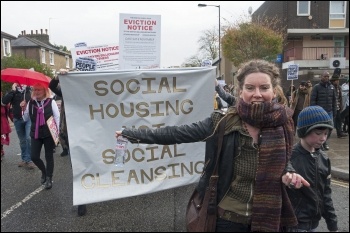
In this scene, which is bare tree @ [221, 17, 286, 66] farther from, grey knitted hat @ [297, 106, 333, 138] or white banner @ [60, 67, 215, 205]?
grey knitted hat @ [297, 106, 333, 138]

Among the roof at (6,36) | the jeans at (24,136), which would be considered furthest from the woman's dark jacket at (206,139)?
the jeans at (24,136)

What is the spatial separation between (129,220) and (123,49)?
274 centimetres

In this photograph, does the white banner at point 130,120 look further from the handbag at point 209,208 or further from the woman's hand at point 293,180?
the woman's hand at point 293,180

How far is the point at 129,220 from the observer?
3641 mm

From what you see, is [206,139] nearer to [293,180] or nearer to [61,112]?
[293,180]

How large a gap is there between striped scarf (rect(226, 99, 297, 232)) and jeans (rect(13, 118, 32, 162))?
4.47 m

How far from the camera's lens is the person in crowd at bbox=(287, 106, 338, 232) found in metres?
2.27

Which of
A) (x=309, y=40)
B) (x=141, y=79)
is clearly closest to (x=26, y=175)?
(x=141, y=79)

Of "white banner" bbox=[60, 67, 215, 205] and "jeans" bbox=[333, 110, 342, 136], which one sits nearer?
"white banner" bbox=[60, 67, 215, 205]

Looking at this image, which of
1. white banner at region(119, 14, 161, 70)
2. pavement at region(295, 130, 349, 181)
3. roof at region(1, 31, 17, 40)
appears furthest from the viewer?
pavement at region(295, 130, 349, 181)

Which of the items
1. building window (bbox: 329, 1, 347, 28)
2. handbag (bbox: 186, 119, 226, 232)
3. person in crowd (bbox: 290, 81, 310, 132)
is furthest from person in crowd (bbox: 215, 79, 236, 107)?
building window (bbox: 329, 1, 347, 28)

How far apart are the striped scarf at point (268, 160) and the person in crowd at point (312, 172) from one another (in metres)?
0.40

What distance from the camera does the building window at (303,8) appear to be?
27.4 meters

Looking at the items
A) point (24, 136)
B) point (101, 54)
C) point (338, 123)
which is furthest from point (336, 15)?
point (24, 136)
